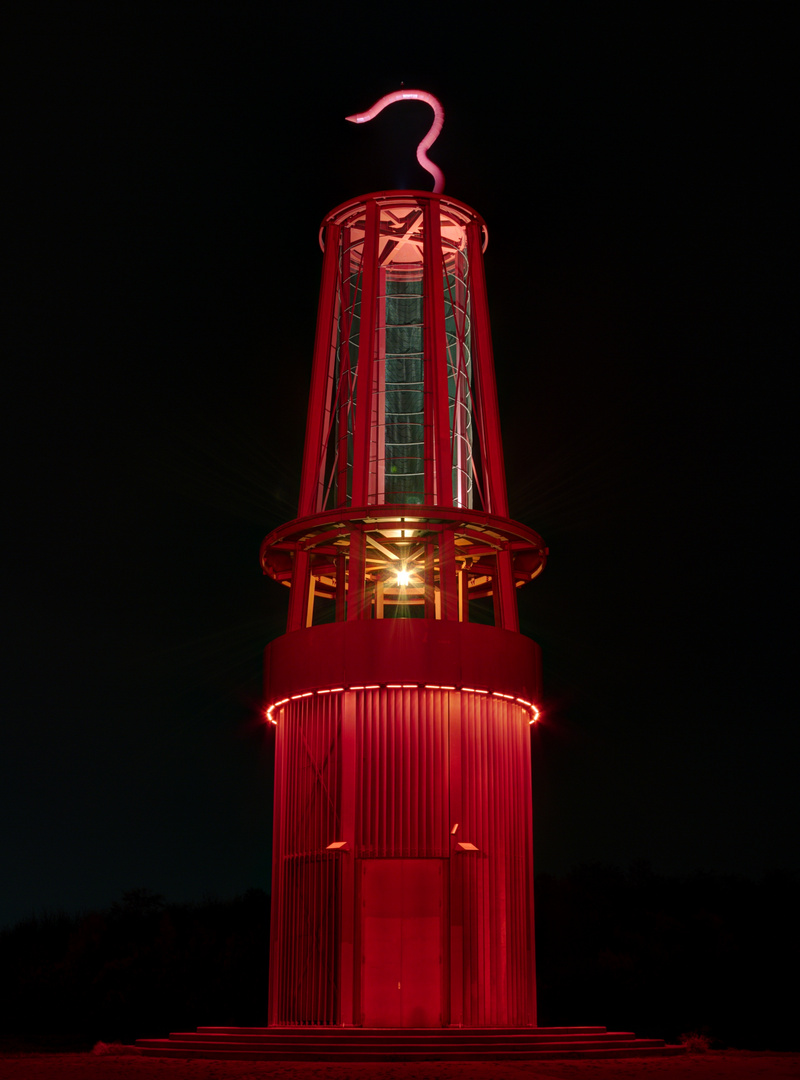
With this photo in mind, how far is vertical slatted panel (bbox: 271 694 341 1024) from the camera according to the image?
25141 millimetres

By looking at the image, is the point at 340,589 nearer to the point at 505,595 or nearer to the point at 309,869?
the point at 505,595

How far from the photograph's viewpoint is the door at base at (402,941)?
24703 mm

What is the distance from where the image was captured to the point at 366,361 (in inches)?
1183

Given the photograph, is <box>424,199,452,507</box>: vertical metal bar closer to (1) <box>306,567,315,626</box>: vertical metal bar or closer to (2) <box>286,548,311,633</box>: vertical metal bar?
(2) <box>286,548,311,633</box>: vertical metal bar

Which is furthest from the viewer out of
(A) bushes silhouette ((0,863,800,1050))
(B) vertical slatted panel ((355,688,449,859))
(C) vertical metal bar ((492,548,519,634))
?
(A) bushes silhouette ((0,863,800,1050))

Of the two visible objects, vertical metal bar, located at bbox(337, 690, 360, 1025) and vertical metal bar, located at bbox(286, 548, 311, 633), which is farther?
vertical metal bar, located at bbox(286, 548, 311, 633)

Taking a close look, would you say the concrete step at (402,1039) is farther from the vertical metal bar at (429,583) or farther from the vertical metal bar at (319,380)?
the vertical metal bar at (319,380)

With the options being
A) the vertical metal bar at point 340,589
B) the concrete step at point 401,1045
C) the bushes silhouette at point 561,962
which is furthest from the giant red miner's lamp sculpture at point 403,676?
the bushes silhouette at point 561,962

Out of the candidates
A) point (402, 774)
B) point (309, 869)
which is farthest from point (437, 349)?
point (309, 869)

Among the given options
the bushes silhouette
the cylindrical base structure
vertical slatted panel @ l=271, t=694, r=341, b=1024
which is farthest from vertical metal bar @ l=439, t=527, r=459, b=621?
the bushes silhouette

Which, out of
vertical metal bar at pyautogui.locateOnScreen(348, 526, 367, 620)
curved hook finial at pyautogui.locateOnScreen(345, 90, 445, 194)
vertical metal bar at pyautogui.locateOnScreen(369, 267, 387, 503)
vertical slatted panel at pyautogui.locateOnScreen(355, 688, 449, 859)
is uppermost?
curved hook finial at pyautogui.locateOnScreen(345, 90, 445, 194)

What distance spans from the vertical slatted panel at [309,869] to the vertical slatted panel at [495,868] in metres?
2.64

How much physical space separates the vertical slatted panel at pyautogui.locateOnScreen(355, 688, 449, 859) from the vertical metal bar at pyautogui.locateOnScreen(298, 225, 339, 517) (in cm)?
602

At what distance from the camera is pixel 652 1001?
49.8 m
